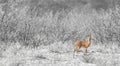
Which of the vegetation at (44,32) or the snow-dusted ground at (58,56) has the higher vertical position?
the vegetation at (44,32)

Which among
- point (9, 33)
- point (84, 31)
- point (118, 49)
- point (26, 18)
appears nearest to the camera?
point (118, 49)

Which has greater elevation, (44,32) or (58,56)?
(44,32)

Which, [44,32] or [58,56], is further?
[44,32]

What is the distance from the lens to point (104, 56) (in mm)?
12578

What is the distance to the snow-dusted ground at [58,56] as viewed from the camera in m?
11.4

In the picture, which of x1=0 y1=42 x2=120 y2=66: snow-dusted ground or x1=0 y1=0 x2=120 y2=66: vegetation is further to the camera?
x1=0 y1=0 x2=120 y2=66: vegetation

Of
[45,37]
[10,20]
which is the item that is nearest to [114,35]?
[45,37]

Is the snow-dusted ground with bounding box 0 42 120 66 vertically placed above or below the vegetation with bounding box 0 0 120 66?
below

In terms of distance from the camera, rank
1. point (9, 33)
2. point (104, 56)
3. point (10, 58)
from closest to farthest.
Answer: point (10, 58)
point (104, 56)
point (9, 33)

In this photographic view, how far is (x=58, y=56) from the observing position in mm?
12391

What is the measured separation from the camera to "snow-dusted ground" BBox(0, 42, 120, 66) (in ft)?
37.3

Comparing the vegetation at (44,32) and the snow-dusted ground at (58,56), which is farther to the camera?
the vegetation at (44,32)

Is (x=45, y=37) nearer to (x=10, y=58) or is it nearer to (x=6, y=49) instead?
(x=6, y=49)

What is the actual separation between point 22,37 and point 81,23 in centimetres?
419
